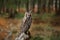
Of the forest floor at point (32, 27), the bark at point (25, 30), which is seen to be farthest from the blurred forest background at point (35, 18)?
the bark at point (25, 30)

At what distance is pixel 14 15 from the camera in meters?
3.86

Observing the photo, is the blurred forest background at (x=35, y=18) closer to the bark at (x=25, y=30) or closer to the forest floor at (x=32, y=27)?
the forest floor at (x=32, y=27)

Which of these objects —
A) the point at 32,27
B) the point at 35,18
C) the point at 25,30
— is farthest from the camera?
the point at 35,18

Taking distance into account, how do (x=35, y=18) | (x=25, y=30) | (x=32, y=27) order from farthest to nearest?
(x=35, y=18), (x=32, y=27), (x=25, y=30)

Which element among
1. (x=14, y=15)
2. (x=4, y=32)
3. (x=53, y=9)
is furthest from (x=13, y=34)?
(x=53, y=9)

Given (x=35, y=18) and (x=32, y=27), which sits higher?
(x=35, y=18)

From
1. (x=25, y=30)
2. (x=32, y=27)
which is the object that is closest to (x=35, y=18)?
(x=32, y=27)

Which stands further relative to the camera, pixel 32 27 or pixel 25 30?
pixel 32 27

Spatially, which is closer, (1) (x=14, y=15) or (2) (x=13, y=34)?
(2) (x=13, y=34)

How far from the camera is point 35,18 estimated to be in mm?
3830

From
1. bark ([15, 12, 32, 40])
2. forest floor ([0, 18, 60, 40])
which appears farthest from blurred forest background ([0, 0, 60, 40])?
bark ([15, 12, 32, 40])

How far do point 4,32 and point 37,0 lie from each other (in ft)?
3.29

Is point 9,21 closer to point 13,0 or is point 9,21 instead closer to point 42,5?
point 13,0

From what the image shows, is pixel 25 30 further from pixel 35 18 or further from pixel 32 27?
pixel 35 18
